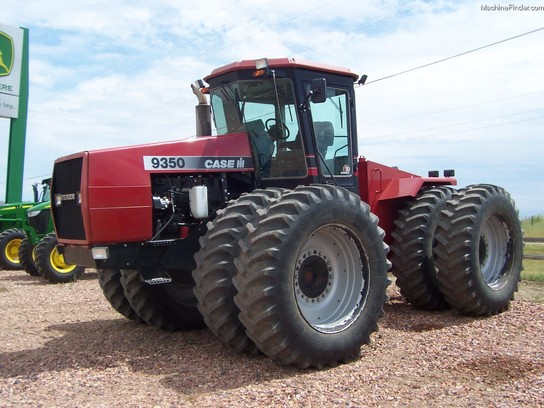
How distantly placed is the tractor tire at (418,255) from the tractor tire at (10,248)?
11637 millimetres

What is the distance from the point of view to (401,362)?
219 inches

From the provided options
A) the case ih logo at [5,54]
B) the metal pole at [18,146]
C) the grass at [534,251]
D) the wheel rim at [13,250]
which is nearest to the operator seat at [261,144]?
the grass at [534,251]

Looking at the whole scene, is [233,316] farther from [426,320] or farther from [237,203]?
[426,320]

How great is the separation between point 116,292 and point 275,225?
2946 mm

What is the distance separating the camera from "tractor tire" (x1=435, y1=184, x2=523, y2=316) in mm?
7289

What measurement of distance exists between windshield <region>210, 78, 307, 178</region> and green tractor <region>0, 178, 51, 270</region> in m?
9.70

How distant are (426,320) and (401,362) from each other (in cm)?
193

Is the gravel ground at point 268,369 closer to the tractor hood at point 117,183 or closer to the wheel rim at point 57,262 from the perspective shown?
the tractor hood at point 117,183

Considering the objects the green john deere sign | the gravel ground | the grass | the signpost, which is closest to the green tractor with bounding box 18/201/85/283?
the gravel ground

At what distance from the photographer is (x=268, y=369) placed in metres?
5.37

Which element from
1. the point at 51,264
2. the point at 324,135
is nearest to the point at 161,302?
the point at 324,135

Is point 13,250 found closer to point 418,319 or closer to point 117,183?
point 117,183

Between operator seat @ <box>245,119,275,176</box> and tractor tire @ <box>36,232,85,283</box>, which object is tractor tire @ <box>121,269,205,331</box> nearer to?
operator seat @ <box>245,119,275,176</box>

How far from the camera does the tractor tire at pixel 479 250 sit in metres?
7.29
